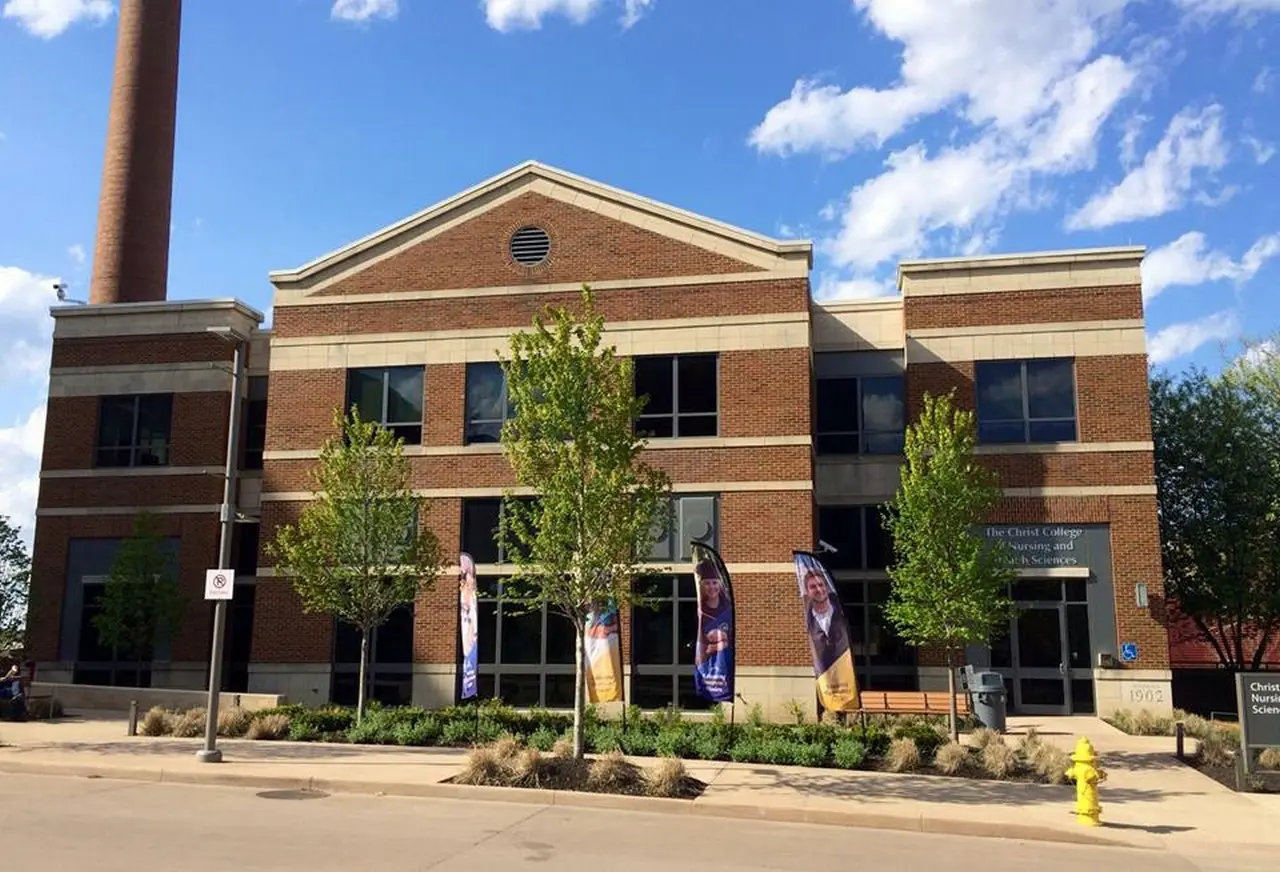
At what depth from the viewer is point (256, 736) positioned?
18.1 metres

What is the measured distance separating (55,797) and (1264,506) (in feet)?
85.1

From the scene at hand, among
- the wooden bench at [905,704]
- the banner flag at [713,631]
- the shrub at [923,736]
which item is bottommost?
the shrub at [923,736]

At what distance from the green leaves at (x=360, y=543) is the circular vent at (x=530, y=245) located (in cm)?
664

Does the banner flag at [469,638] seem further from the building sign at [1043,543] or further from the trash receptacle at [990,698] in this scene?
the building sign at [1043,543]

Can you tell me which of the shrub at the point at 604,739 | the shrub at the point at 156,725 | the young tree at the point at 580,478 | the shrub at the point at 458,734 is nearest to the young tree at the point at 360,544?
the shrub at the point at 458,734

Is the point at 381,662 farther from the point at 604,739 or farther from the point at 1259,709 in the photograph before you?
the point at 1259,709

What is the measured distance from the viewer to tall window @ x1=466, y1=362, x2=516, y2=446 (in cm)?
2403

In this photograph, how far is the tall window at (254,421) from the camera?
1080 inches

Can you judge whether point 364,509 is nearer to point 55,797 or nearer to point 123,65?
point 55,797

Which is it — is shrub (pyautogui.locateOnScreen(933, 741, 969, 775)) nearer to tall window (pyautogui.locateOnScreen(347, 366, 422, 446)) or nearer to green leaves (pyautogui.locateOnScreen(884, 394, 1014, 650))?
green leaves (pyautogui.locateOnScreen(884, 394, 1014, 650))

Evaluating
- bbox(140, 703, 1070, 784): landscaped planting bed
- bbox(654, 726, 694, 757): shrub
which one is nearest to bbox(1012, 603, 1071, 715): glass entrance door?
bbox(140, 703, 1070, 784): landscaped planting bed

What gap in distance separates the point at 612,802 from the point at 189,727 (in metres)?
9.79

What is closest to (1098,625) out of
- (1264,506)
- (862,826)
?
(1264,506)

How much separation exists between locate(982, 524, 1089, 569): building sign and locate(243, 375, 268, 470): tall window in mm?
17861
